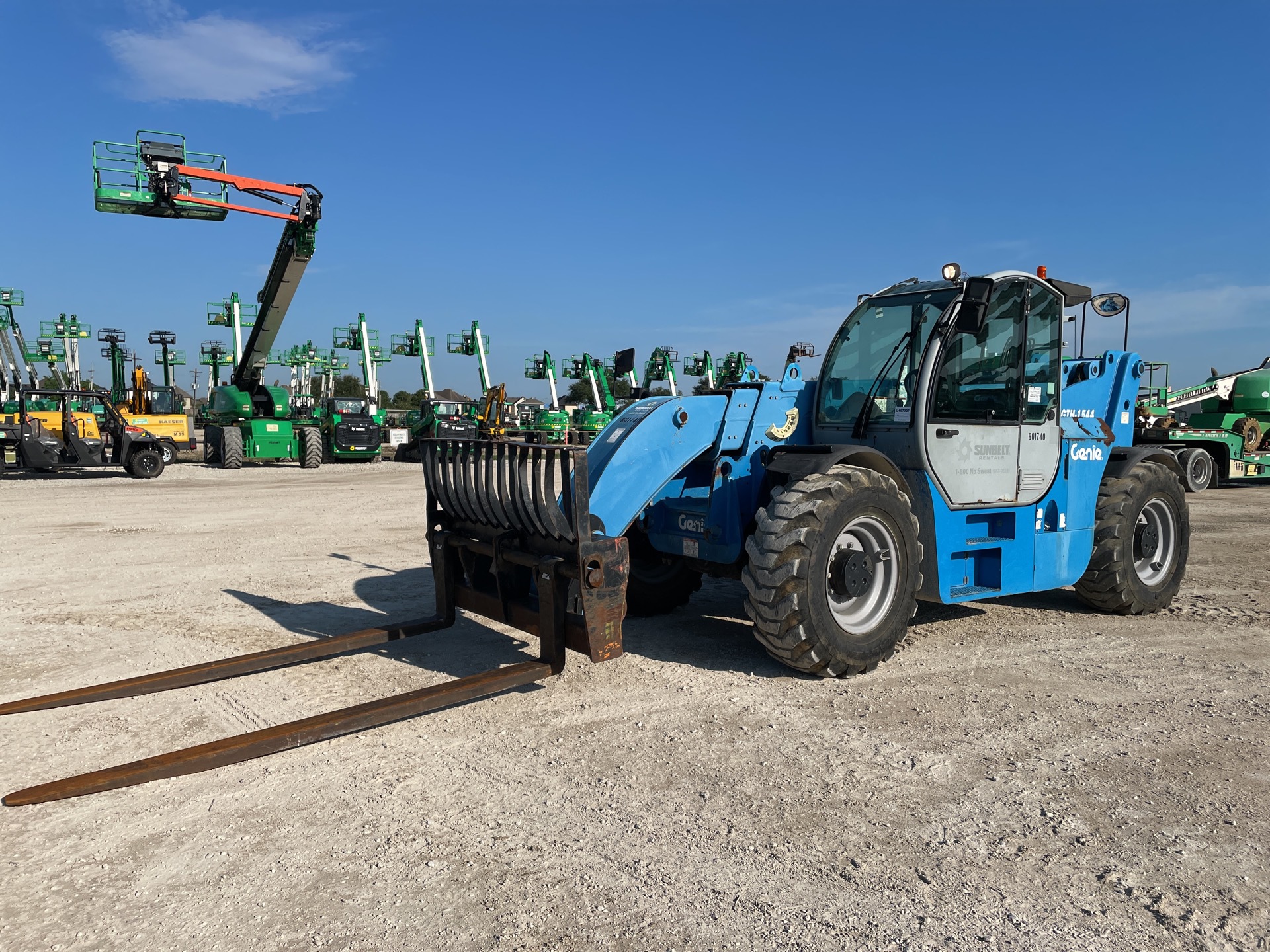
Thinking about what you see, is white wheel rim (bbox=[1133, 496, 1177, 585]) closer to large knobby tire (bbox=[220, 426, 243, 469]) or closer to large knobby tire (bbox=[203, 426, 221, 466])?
large knobby tire (bbox=[220, 426, 243, 469])

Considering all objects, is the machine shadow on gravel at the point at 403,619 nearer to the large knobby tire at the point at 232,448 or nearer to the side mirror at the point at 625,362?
the side mirror at the point at 625,362

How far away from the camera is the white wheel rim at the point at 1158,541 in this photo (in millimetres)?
7374

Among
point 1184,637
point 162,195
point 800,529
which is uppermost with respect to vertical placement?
point 162,195

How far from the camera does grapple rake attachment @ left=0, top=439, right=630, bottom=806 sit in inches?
151

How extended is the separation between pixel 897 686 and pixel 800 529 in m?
1.17

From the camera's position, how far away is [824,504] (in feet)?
16.6

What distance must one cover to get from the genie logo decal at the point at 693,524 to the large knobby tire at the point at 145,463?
1963 centimetres

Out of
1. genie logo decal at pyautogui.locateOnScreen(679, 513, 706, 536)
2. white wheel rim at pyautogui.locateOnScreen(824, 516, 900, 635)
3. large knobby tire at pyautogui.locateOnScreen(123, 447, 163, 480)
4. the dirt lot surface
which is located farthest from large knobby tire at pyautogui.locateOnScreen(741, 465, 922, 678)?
large knobby tire at pyautogui.locateOnScreen(123, 447, 163, 480)

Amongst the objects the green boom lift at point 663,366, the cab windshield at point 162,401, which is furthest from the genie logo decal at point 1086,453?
the green boom lift at point 663,366

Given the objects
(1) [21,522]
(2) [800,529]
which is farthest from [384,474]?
(2) [800,529]

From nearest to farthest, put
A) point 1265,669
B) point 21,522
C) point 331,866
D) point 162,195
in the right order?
point 331,866, point 1265,669, point 21,522, point 162,195

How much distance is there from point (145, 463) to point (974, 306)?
70.3 feet

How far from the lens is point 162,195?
20.5 metres

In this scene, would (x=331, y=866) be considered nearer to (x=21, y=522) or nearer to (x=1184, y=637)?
(x=1184, y=637)
